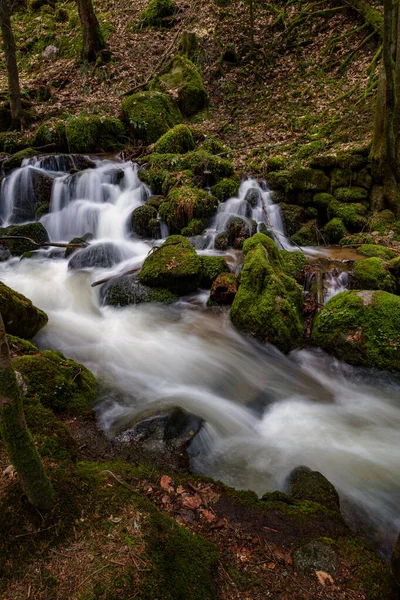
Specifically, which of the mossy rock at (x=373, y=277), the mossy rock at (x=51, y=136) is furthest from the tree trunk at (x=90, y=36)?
the mossy rock at (x=373, y=277)

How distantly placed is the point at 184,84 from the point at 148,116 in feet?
10.00

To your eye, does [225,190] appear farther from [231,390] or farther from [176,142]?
[231,390]

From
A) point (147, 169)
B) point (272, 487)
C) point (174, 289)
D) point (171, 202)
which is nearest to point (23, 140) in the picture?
point (147, 169)

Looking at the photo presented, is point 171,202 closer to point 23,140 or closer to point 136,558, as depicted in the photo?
point 23,140

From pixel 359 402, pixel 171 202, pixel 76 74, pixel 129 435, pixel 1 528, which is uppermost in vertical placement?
pixel 76 74

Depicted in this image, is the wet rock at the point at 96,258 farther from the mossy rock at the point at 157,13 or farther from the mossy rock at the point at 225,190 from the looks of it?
the mossy rock at the point at 157,13

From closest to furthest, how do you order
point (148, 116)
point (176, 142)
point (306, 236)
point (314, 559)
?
point (314, 559)
point (306, 236)
point (176, 142)
point (148, 116)

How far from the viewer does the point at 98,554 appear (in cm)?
190

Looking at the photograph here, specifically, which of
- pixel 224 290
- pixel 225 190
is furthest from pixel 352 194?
pixel 224 290

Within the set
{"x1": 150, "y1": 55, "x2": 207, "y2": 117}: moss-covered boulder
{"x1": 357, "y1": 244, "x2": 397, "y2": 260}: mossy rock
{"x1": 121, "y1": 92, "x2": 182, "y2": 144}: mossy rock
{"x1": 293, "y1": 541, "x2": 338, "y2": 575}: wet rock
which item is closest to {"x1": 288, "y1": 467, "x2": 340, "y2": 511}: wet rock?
{"x1": 293, "y1": 541, "x2": 338, "y2": 575}: wet rock

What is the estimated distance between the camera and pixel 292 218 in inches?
384

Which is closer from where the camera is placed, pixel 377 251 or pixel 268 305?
pixel 268 305

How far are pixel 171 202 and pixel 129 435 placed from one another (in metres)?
7.32

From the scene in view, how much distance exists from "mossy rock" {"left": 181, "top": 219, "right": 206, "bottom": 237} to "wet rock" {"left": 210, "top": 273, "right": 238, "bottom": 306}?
8.64 feet
